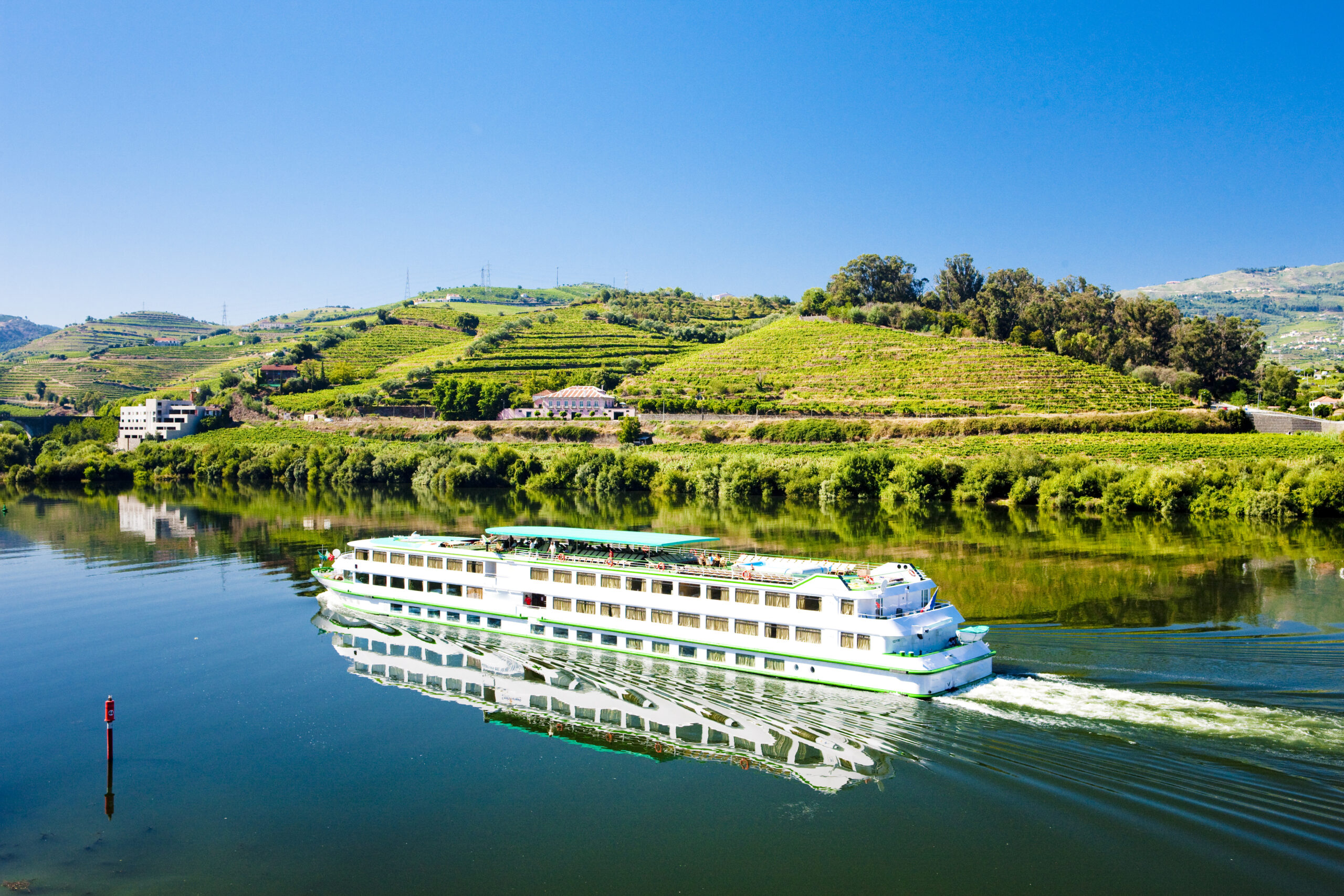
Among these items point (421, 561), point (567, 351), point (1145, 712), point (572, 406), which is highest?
point (567, 351)

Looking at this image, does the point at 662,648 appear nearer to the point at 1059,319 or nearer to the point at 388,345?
the point at 1059,319

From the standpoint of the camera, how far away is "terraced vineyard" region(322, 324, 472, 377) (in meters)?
162

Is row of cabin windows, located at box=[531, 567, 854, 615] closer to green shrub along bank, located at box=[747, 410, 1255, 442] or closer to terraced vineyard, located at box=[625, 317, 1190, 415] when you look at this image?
green shrub along bank, located at box=[747, 410, 1255, 442]

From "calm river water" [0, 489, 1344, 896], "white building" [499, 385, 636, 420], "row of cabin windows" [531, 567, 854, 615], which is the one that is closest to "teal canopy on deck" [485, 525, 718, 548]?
"row of cabin windows" [531, 567, 854, 615]

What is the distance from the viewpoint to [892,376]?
115125 mm

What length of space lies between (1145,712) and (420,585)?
91.2 feet

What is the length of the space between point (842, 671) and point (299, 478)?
9062 cm

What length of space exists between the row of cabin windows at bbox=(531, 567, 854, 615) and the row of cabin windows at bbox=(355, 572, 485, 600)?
11.3 feet

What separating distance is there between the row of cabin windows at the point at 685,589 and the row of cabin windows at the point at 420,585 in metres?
3.43

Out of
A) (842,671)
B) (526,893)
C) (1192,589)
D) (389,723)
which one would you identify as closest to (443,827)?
(526,893)

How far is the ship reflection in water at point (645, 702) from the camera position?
76.5ft

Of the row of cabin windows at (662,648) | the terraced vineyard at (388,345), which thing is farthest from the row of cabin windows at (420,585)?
the terraced vineyard at (388,345)

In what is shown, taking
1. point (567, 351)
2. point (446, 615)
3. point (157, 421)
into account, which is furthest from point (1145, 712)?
point (157, 421)

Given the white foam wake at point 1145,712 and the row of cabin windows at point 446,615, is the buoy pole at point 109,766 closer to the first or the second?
the row of cabin windows at point 446,615
